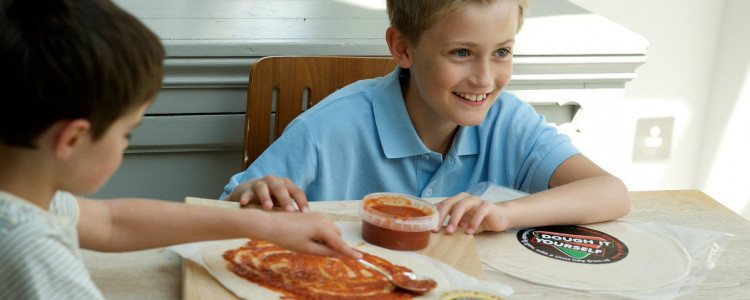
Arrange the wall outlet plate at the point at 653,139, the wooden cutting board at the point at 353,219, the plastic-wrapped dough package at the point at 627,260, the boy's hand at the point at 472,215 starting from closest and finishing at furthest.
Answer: the wooden cutting board at the point at 353,219 → the plastic-wrapped dough package at the point at 627,260 → the boy's hand at the point at 472,215 → the wall outlet plate at the point at 653,139

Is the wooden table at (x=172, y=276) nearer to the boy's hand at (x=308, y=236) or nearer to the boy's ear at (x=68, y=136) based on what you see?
the boy's hand at (x=308, y=236)

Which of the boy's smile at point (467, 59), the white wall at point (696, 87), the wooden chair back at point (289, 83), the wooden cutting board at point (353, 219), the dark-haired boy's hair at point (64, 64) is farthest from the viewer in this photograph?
the white wall at point (696, 87)

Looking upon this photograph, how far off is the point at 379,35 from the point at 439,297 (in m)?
1.25

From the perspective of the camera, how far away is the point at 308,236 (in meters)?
1.12

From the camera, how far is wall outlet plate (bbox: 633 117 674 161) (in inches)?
129

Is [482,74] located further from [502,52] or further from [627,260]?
[627,260]

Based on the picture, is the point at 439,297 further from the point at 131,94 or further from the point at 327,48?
the point at 327,48

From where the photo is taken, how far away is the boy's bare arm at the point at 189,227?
1.10m

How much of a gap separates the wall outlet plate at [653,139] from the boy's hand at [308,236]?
2.41 meters

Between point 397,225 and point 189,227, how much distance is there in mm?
302

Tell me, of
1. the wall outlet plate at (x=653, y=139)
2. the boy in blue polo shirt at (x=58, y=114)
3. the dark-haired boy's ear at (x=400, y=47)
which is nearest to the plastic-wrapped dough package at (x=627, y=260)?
the dark-haired boy's ear at (x=400, y=47)

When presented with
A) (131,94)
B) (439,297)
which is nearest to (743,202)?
(439,297)

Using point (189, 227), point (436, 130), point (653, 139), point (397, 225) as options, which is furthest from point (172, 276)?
point (653, 139)

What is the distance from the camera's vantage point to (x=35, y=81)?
0.75 meters
